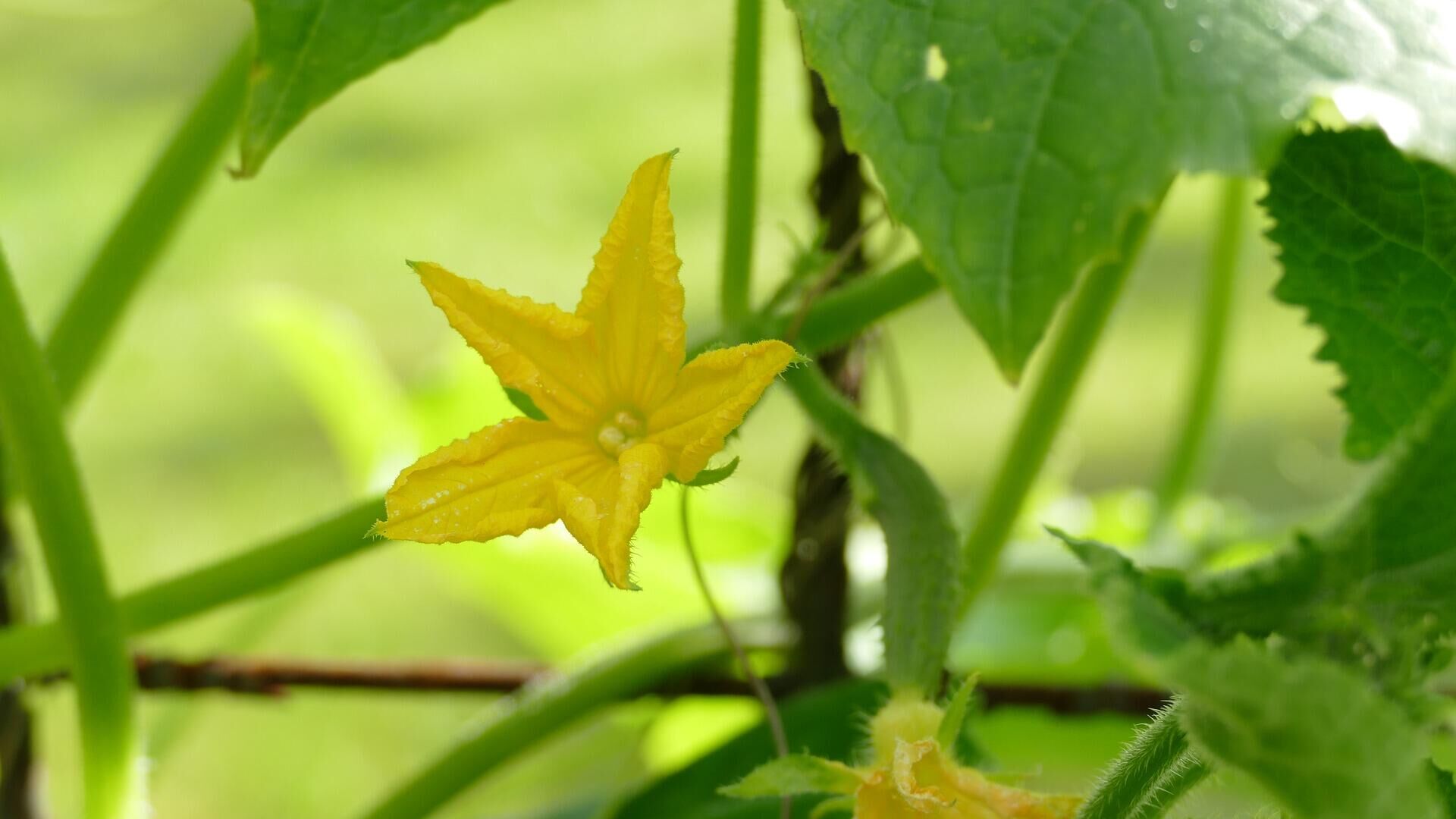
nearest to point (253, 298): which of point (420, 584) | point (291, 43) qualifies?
point (291, 43)

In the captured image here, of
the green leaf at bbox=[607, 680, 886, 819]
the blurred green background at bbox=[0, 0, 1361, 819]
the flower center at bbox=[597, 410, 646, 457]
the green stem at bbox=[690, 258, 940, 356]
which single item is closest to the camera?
the flower center at bbox=[597, 410, 646, 457]

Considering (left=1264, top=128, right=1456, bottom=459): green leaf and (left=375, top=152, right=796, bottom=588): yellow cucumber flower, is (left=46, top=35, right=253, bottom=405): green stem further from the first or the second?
(left=1264, top=128, right=1456, bottom=459): green leaf

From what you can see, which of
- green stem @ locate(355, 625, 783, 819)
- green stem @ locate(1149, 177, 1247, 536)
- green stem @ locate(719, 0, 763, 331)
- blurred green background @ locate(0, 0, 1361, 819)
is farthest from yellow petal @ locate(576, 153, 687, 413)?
blurred green background @ locate(0, 0, 1361, 819)

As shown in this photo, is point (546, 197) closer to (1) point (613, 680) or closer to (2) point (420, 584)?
(2) point (420, 584)

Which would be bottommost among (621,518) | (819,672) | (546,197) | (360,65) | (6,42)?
(819,672)

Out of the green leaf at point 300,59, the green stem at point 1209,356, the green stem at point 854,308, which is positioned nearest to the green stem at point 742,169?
the green stem at point 854,308
